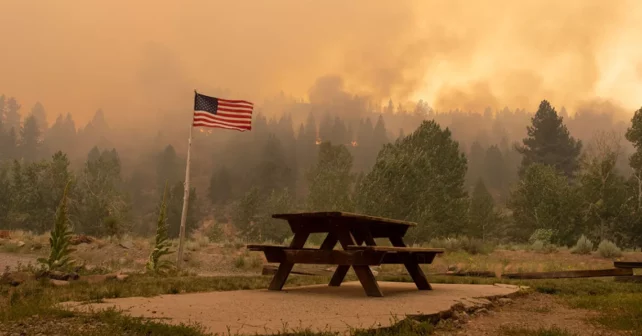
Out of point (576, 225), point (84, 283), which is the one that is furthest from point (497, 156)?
point (84, 283)

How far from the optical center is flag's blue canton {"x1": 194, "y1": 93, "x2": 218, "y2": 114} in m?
15.2

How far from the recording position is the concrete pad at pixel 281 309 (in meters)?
4.01

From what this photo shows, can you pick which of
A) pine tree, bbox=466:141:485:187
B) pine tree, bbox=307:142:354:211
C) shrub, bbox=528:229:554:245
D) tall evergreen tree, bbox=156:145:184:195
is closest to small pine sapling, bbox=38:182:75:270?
shrub, bbox=528:229:554:245

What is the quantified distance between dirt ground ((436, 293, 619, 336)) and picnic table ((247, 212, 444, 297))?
55.1 inches

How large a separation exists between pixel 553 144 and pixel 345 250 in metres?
63.8

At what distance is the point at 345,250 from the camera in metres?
6.20

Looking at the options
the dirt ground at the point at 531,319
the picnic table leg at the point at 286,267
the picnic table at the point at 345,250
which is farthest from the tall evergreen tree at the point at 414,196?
the picnic table leg at the point at 286,267

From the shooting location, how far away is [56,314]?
4.16 meters

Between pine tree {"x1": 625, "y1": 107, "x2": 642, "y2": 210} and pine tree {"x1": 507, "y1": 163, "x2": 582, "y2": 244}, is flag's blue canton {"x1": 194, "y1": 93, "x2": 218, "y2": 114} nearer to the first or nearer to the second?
pine tree {"x1": 507, "y1": 163, "x2": 582, "y2": 244}

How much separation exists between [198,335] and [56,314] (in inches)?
64.1

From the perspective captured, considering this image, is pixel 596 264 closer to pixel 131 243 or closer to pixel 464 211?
pixel 464 211

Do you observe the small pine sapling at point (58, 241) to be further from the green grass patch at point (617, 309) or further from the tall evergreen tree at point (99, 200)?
the tall evergreen tree at point (99, 200)

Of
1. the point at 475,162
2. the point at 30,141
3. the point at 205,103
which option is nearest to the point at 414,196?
the point at 205,103

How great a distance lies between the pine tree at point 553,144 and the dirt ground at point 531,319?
5979 cm
